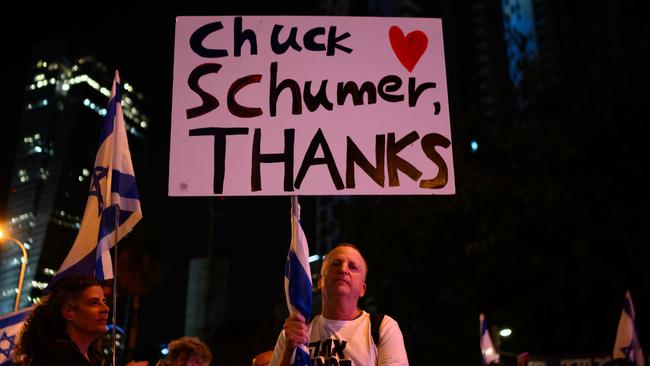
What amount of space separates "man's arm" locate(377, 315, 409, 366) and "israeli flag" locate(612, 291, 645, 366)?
892cm

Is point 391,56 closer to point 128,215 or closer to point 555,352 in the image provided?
point 128,215

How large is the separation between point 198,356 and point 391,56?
317cm

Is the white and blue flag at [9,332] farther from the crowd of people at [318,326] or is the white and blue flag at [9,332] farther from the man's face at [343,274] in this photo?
the man's face at [343,274]

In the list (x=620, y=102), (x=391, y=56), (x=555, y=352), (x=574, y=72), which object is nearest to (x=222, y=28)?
(x=391, y=56)

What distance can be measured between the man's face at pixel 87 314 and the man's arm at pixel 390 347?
→ 1.55 meters

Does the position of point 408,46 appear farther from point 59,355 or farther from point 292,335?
point 59,355

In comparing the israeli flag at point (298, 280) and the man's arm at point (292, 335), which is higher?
the israeli flag at point (298, 280)

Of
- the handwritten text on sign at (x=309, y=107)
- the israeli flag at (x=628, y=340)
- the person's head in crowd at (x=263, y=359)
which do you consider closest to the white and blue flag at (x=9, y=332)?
the person's head in crowd at (x=263, y=359)

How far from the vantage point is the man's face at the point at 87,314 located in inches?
153

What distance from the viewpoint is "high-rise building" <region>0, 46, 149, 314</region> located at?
23859 millimetres

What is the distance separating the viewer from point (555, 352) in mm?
18266

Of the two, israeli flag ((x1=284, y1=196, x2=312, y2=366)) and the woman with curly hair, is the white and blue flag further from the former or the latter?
israeli flag ((x1=284, y1=196, x2=312, y2=366))

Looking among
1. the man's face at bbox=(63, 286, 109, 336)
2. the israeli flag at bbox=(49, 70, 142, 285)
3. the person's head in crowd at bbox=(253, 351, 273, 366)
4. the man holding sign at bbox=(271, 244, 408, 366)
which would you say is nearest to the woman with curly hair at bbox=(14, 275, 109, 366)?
the man's face at bbox=(63, 286, 109, 336)

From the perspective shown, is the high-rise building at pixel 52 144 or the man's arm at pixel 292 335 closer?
the man's arm at pixel 292 335
